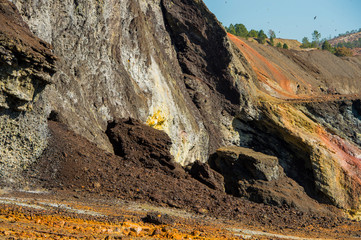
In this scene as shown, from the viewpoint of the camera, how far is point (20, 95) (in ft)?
37.9

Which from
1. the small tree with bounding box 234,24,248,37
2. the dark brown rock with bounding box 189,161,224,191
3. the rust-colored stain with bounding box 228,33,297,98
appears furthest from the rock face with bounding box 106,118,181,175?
the small tree with bounding box 234,24,248,37

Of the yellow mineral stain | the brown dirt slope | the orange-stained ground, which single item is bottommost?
the orange-stained ground

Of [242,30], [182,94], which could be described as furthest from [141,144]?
[242,30]

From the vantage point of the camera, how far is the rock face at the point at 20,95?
11.3m

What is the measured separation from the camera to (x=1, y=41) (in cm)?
1092

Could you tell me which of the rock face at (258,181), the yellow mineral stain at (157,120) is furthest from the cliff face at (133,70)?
the rock face at (258,181)

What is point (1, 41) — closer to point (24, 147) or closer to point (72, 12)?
point (24, 147)

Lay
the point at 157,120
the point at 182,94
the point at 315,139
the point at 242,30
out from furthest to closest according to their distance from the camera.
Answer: the point at 242,30 < the point at 182,94 < the point at 315,139 < the point at 157,120

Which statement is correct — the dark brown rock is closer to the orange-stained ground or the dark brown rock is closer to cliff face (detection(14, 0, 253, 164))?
the orange-stained ground

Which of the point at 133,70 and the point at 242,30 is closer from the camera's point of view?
the point at 133,70

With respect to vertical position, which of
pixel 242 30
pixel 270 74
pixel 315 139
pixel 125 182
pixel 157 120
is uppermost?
pixel 242 30

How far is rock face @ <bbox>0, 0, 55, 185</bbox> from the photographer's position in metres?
11.3

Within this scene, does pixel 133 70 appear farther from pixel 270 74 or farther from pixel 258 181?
pixel 270 74

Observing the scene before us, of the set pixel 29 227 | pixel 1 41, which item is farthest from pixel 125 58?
pixel 29 227
